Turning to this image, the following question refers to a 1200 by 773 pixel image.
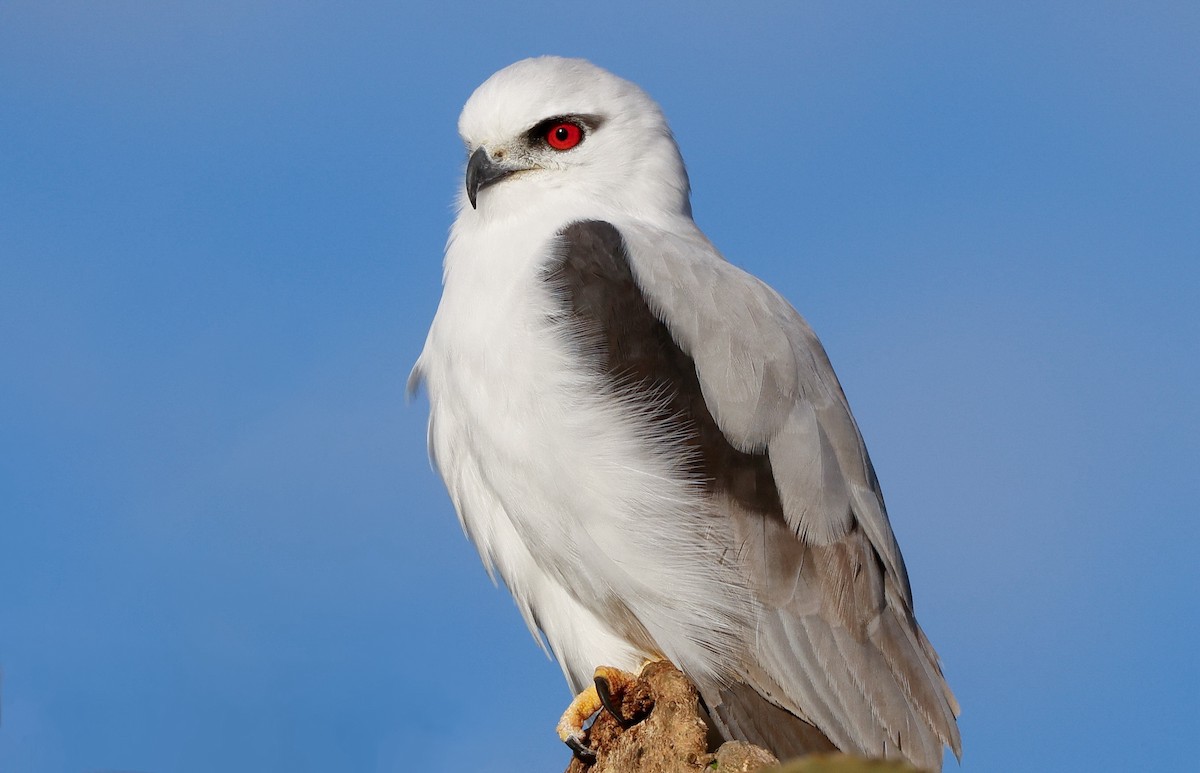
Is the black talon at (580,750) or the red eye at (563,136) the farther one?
the red eye at (563,136)

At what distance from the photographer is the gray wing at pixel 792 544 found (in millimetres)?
3969

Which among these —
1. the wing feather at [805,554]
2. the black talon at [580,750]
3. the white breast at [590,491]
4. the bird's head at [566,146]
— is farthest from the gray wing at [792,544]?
the bird's head at [566,146]

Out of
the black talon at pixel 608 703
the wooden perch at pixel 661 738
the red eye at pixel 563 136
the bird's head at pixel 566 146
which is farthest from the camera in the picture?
the red eye at pixel 563 136

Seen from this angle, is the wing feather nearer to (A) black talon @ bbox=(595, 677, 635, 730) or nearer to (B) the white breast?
(B) the white breast

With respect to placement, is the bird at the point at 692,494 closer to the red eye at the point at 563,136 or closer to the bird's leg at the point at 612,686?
the bird's leg at the point at 612,686

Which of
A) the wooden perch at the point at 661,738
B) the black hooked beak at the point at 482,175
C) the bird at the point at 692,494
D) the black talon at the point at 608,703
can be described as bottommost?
the wooden perch at the point at 661,738

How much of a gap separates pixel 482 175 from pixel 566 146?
0.37 m

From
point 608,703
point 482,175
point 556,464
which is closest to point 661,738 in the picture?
point 608,703

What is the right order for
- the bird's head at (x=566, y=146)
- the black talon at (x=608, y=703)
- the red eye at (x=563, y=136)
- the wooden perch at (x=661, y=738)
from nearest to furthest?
1. the wooden perch at (x=661, y=738)
2. the black talon at (x=608, y=703)
3. the bird's head at (x=566, y=146)
4. the red eye at (x=563, y=136)

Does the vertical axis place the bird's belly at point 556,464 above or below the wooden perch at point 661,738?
above

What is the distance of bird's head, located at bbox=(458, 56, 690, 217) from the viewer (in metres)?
4.91

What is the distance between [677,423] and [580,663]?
967mm

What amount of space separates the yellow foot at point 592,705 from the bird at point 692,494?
19 millimetres

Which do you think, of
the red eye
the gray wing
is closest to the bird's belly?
the gray wing
